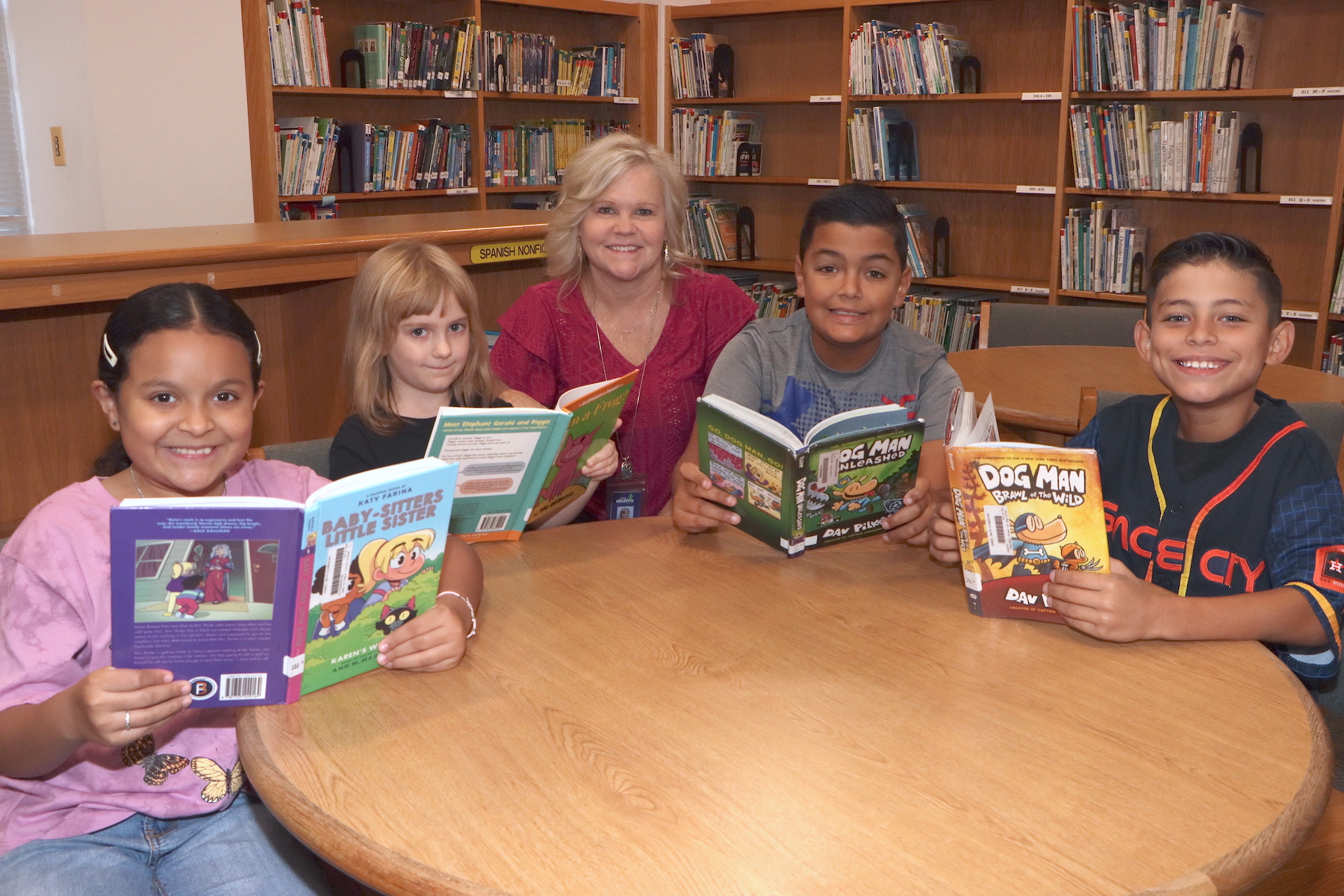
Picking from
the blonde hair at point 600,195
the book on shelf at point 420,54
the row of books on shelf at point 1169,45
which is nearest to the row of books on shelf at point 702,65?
the book on shelf at point 420,54

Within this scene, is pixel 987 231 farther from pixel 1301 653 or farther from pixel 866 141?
pixel 1301 653

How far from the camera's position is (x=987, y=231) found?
5.03 m

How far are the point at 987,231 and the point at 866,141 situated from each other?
71cm

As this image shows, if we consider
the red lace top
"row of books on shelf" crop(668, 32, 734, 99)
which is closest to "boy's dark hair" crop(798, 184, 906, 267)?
the red lace top

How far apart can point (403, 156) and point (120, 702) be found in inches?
164

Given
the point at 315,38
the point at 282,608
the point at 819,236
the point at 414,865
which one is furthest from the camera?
the point at 315,38

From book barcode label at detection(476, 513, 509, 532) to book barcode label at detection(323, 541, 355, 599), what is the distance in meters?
0.49

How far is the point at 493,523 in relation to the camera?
1.59m

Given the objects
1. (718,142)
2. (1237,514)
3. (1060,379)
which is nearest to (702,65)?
(718,142)

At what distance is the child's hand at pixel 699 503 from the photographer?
1.58 m

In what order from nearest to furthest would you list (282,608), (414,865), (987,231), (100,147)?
(414,865)
(282,608)
(100,147)
(987,231)

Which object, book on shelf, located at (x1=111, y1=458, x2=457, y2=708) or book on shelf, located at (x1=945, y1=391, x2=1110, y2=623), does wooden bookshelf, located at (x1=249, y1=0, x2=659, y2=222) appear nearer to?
book on shelf, located at (x1=111, y1=458, x2=457, y2=708)

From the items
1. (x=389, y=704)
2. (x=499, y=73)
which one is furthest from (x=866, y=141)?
(x=389, y=704)

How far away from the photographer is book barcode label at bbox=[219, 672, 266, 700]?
1.06 m
